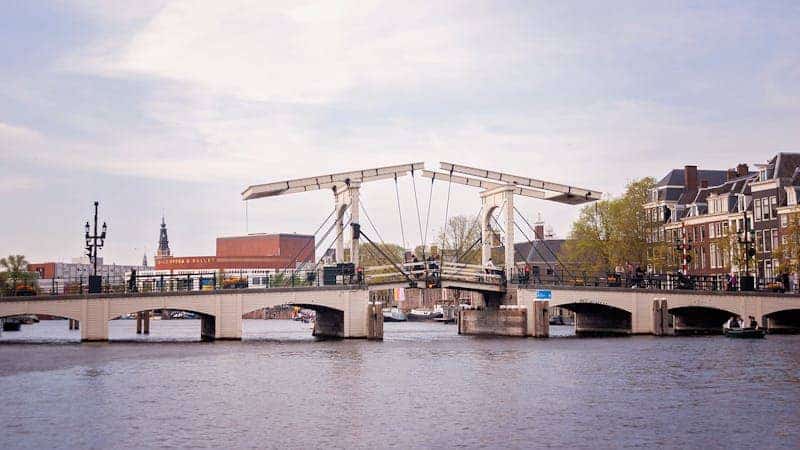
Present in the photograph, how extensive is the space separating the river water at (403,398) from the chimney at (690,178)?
43627 mm

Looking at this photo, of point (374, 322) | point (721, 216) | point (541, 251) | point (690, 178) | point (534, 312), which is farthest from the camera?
point (541, 251)

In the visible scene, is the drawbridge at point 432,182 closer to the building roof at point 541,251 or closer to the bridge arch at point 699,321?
the bridge arch at point 699,321

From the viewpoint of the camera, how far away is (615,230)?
260ft

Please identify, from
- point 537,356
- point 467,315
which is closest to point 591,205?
point 467,315

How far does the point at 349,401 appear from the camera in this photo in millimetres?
25797

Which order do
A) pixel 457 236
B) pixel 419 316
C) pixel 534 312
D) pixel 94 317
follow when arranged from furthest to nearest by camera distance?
pixel 419 316
pixel 457 236
pixel 534 312
pixel 94 317

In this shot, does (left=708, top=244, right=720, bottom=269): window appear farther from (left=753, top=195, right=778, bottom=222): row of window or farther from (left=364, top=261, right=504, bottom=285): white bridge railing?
(left=364, top=261, right=504, bottom=285): white bridge railing

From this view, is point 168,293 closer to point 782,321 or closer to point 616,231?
point 782,321

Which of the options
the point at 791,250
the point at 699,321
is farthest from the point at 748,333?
the point at 791,250

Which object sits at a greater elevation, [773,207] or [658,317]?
[773,207]

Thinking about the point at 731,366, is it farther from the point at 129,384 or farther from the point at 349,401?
the point at 129,384

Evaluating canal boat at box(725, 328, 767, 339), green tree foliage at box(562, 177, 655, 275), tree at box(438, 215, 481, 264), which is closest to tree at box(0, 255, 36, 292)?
tree at box(438, 215, 481, 264)

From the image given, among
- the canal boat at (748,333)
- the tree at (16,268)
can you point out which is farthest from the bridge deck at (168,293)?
the tree at (16,268)

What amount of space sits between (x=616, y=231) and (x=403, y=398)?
55.6 meters
